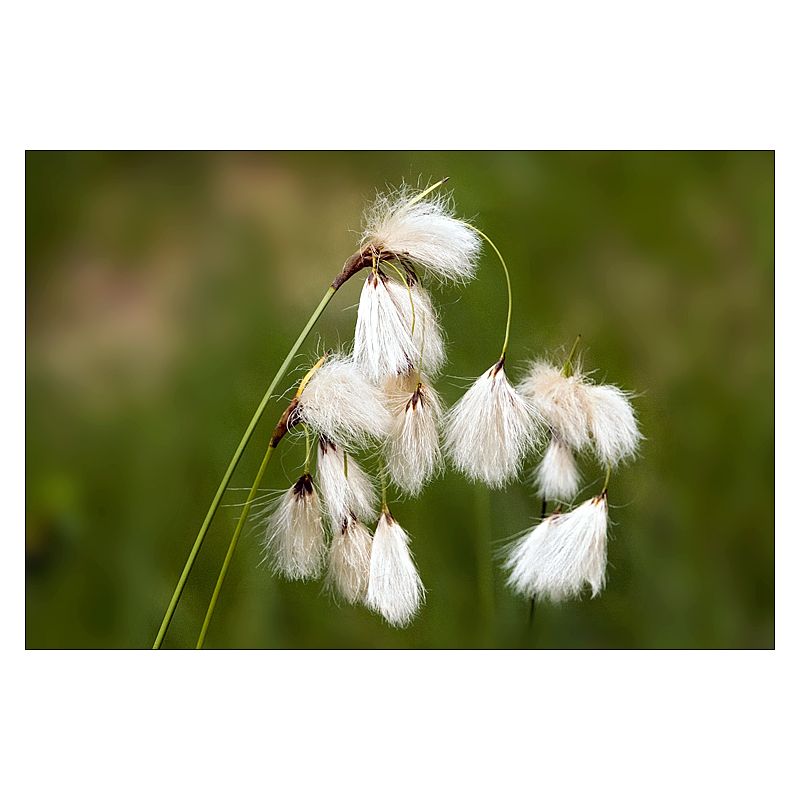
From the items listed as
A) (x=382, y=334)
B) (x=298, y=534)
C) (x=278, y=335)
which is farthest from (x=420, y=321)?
(x=298, y=534)

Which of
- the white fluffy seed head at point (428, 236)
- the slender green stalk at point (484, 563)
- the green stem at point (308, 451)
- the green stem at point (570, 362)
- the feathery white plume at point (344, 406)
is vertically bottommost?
the slender green stalk at point (484, 563)

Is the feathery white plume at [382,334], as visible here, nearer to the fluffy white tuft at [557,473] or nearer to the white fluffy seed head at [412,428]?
the white fluffy seed head at [412,428]

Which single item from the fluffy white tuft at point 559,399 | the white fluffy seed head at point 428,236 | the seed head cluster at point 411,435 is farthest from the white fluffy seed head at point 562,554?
the white fluffy seed head at point 428,236

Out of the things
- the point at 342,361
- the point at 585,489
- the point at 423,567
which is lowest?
the point at 423,567

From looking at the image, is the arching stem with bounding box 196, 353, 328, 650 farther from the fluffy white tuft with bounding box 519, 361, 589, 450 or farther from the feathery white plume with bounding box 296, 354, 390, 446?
the fluffy white tuft with bounding box 519, 361, 589, 450

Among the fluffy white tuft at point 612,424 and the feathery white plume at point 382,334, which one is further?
the fluffy white tuft at point 612,424

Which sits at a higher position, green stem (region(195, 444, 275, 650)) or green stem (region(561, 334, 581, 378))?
green stem (region(561, 334, 581, 378))

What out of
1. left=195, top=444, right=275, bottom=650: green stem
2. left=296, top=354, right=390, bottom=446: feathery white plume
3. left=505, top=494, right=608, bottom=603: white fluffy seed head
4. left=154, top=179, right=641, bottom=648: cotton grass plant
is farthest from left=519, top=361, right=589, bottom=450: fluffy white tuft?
left=195, top=444, right=275, bottom=650: green stem
